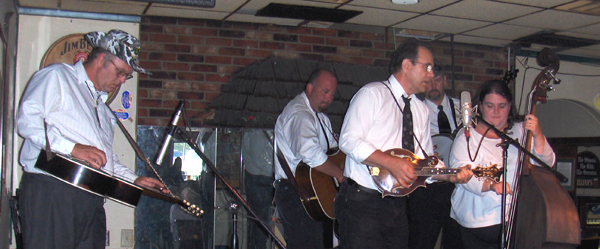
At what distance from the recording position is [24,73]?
479 centimetres

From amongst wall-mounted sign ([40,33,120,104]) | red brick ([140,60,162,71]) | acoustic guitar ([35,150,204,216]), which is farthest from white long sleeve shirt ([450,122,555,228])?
wall-mounted sign ([40,33,120,104])

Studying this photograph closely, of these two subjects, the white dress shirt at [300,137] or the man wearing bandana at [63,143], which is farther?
the white dress shirt at [300,137]

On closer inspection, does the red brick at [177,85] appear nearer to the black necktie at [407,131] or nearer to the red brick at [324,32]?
the red brick at [324,32]

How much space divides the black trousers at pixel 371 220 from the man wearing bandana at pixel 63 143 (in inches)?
52.9

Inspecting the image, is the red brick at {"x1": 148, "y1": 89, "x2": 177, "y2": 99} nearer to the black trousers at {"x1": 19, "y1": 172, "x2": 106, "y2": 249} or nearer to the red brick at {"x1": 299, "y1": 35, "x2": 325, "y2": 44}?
the red brick at {"x1": 299, "y1": 35, "x2": 325, "y2": 44}

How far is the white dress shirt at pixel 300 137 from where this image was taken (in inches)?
156

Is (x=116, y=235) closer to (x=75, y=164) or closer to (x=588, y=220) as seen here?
(x=75, y=164)

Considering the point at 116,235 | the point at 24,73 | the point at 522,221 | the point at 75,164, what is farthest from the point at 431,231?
the point at 24,73

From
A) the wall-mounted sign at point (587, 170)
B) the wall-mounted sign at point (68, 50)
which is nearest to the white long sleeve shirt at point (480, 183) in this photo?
the wall-mounted sign at point (68, 50)

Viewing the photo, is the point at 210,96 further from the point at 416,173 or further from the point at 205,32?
the point at 416,173

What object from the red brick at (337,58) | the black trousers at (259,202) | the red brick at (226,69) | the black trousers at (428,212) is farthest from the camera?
the red brick at (337,58)

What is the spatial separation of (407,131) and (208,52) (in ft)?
9.94

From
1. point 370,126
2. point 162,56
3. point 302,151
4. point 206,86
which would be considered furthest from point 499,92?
point 162,56

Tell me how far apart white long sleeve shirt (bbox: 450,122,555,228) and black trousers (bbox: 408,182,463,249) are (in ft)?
1.74
